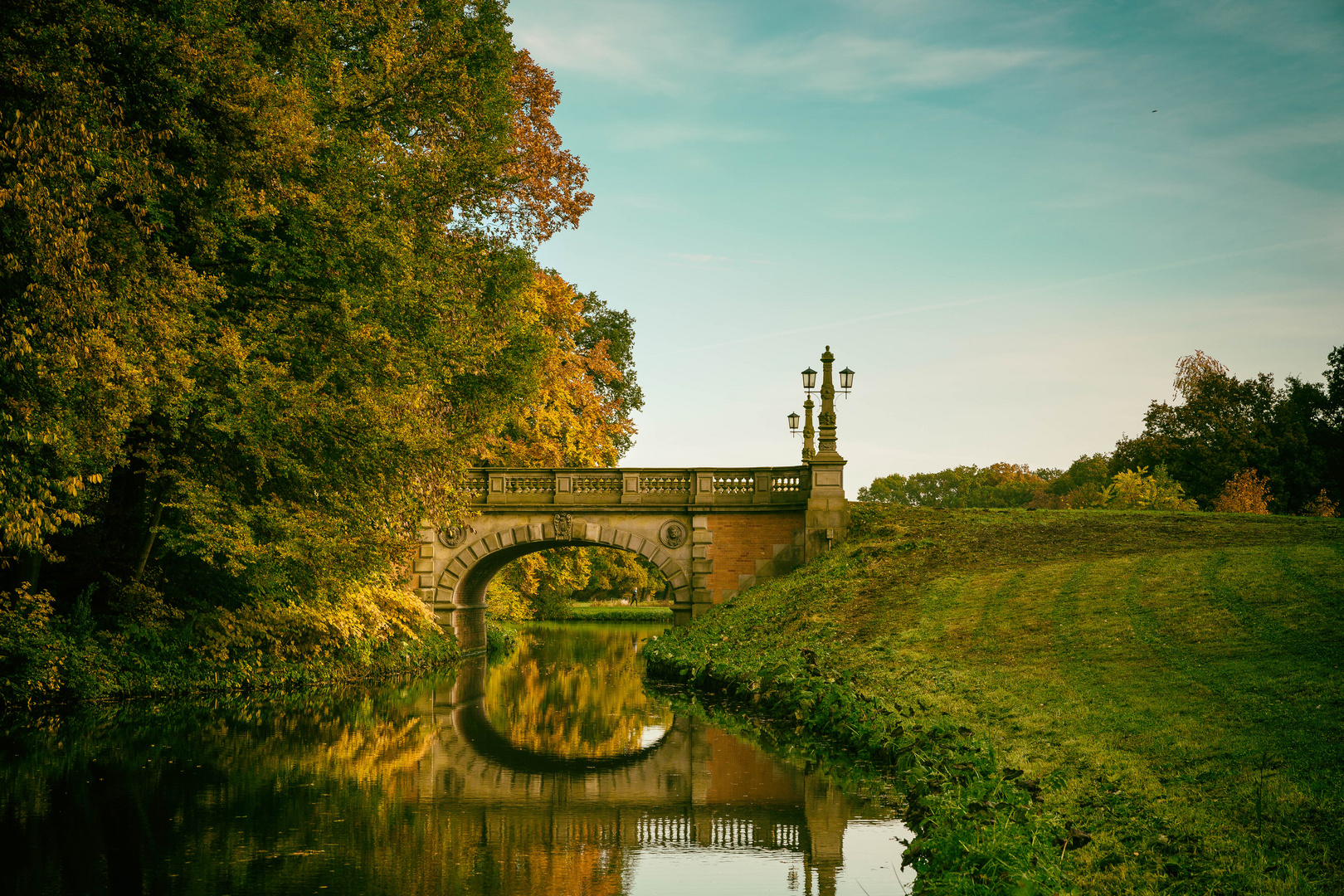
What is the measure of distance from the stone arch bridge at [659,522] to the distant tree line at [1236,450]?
20.0 meters

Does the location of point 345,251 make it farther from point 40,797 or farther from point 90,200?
point 40,797

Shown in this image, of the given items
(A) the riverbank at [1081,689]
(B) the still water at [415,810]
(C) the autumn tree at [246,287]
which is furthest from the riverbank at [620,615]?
(B) the still water at [415,810]

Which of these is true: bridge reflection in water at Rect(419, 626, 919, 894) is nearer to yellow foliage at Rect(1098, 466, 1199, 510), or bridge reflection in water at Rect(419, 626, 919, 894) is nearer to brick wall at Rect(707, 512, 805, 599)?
brick wall at Rect(707, 512, 805, 599)

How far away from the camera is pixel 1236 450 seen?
155ft

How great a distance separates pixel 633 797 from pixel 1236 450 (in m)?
44.8

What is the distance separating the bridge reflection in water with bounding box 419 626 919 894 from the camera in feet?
25.6

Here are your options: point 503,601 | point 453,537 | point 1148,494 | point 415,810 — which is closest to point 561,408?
point 453,537

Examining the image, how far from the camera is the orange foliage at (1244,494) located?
1678 inches

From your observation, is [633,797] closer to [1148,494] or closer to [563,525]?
[563,525]

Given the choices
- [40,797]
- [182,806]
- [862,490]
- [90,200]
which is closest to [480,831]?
[182,806]

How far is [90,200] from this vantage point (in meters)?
11.6

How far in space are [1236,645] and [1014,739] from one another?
3.59 m

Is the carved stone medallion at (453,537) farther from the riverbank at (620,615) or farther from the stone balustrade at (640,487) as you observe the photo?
the riverbank at (620,615)

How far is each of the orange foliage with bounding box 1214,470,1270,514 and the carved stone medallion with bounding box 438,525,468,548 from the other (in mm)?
30295
